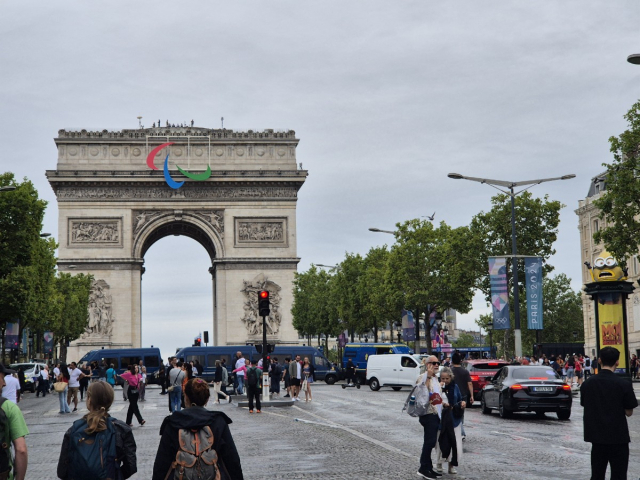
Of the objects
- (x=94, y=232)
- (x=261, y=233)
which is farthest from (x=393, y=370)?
(x=94, y=232)

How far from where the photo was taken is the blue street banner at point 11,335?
56000 mm

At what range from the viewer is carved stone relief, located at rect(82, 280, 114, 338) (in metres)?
74.8

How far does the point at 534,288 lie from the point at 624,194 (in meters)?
6.79

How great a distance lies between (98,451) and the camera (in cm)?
766

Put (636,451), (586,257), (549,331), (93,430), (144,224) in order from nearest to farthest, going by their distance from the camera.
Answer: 1. (93,430)
2. (636,451)
3. (144,224)
4. (586,257)
5. (549,331)

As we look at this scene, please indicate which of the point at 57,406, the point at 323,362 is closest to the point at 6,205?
the point at 57,406

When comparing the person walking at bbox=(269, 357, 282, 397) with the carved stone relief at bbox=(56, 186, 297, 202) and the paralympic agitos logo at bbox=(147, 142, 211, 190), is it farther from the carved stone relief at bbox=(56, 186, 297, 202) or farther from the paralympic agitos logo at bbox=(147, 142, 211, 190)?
the carved stone relief at bbox=(56, 186, 297, 202)

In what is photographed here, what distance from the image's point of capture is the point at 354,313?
8088 centimetres

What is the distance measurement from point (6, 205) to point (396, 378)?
64.5ft

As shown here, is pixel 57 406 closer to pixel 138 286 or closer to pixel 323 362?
pixel 323 362

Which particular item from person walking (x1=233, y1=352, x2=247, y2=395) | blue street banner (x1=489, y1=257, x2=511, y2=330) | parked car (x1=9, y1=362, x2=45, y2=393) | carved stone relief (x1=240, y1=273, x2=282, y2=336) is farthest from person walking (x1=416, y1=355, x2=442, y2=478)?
carved stone relief (x1=240, y1=273, x2=282, y2=336)

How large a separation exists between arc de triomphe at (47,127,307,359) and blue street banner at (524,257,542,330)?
37.9 meters

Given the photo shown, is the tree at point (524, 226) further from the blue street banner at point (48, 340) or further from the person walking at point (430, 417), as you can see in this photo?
the person walking at point (430, 417)

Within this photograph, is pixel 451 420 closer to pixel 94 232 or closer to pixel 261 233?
pixel 261 233
